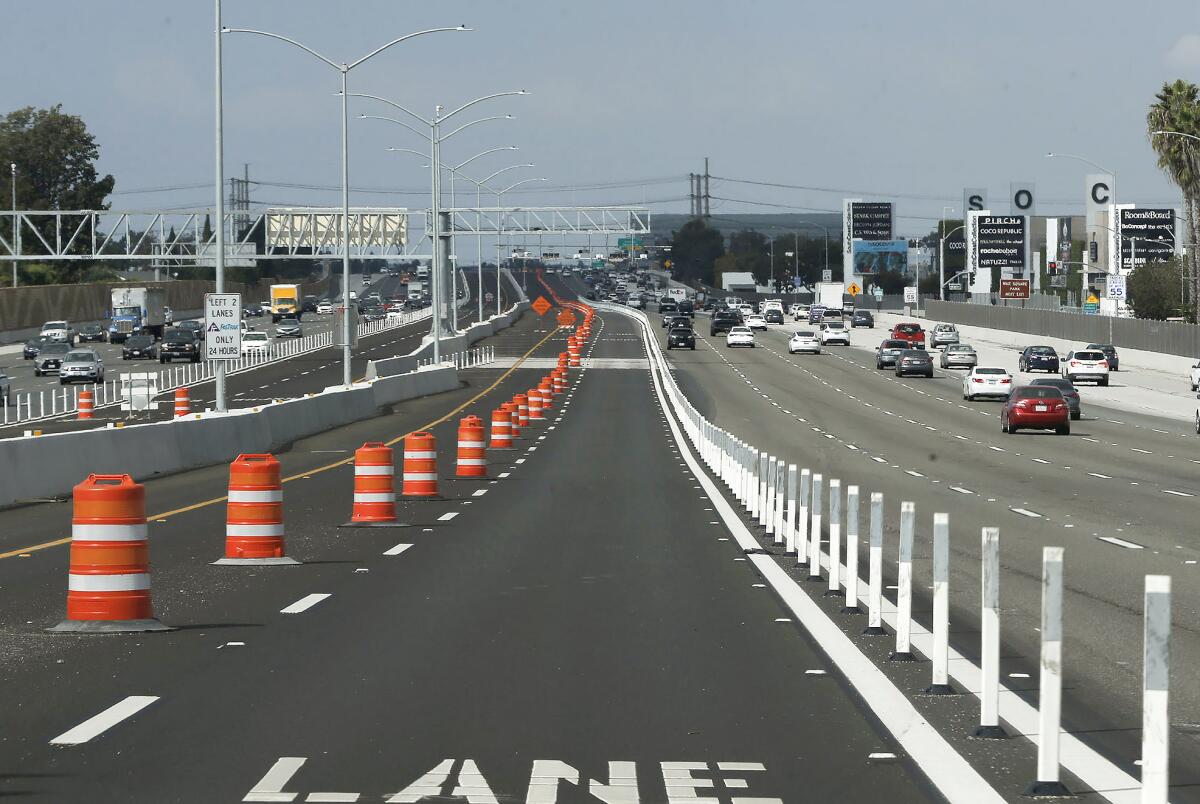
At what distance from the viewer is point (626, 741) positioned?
342 inches

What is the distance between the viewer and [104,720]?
9102 mm

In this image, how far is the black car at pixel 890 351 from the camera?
86381 mm

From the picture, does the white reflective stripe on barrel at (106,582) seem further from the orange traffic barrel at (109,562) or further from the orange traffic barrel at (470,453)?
the orange traffic barrel at (470,453)

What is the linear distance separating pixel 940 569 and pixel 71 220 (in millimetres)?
158779

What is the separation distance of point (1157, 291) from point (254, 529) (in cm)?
11022

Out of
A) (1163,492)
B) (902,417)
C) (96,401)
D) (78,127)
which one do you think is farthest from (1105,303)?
(78,127)

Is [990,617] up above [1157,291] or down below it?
below

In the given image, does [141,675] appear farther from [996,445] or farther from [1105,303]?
[1105,303]

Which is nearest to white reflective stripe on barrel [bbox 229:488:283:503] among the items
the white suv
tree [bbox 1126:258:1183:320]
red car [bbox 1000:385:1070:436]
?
red car [bbox 1000:385:1070:436]

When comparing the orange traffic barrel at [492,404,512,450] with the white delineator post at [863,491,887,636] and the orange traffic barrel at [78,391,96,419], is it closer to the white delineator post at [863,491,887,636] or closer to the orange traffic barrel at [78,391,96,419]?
the orange traffic barrel at [78,391,96,419]

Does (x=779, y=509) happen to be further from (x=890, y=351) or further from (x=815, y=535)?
(x=890, y=351)

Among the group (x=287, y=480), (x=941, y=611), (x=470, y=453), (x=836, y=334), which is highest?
(x=836, y=334)

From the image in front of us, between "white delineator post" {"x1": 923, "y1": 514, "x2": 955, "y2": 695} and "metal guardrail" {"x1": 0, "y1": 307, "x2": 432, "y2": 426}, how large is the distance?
44692 millimetres

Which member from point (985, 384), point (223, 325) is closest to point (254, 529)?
point (223, 325)
